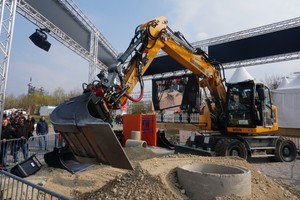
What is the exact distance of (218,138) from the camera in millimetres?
9867

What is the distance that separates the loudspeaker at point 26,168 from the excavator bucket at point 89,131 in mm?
3201

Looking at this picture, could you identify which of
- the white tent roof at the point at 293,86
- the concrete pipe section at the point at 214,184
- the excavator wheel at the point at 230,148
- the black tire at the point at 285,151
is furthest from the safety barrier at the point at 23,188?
the white tent roof at the point at 293,86

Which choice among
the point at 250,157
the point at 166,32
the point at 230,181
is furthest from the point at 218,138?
the point at 230,181

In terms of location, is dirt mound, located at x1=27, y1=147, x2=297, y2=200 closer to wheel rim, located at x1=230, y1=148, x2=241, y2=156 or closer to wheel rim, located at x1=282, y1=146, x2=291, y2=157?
wheel rim, located at x1=230, y1=148, x2=241, y2=156

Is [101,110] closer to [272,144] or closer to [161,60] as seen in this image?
[272,144]

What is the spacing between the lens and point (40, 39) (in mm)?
12820

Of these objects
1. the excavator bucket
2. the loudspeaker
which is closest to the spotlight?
the loudspeaker

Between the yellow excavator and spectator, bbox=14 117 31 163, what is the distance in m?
5.56

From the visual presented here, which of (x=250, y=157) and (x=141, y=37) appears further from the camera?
(x=250, y=157)

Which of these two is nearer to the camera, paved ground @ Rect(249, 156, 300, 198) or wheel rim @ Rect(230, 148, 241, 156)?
paved ground @ Rect(249, 156, 300, 198)

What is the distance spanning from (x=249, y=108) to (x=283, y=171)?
7.69ft

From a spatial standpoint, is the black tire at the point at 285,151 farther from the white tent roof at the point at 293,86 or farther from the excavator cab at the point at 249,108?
the white tent roof at the point at 293,86

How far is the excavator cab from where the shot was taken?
9.55m

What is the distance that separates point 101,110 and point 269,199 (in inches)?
137
